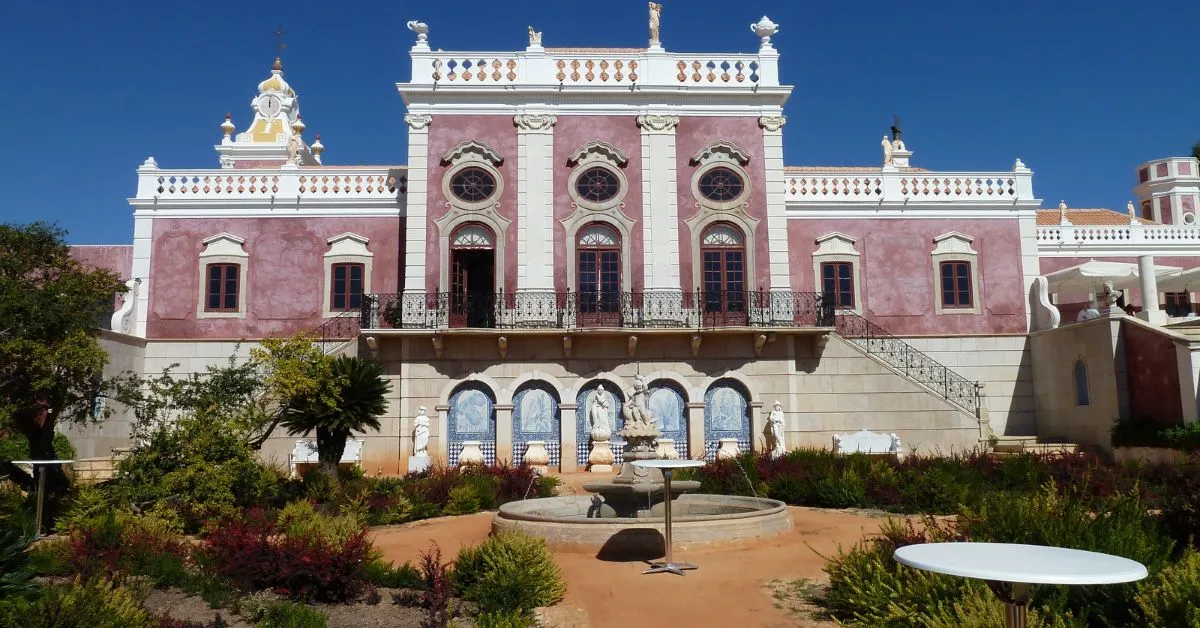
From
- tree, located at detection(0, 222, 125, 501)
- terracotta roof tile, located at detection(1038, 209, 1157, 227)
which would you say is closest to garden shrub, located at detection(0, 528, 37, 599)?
tree, located at detection(0, 222, 125, 501)

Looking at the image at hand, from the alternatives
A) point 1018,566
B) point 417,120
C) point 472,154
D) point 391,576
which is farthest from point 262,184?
point 1018,566

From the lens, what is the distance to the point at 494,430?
24125mm

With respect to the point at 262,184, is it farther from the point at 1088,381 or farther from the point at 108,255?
the point at 1088,381

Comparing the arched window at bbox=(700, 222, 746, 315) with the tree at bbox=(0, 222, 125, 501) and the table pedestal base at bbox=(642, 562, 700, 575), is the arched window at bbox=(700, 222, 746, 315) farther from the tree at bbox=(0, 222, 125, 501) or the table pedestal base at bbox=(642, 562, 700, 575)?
the tree at bbox=(0, 222, 125, 501)

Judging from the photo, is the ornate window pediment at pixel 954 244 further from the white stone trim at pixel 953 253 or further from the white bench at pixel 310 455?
the white bench at pixel 310 455

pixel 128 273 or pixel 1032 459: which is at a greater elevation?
pixel 128 273

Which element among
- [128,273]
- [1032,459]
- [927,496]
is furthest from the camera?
[128,273]

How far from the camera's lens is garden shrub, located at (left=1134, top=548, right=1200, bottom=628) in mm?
6613

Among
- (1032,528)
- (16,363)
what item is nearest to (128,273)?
(16,363)

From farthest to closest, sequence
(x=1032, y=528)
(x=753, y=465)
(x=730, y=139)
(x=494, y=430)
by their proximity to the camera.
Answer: (x=730, y=139) → (x=494, y=430) → (x=753, y=465) → (x=1032, y=528)

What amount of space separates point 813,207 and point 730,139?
379 centimetres

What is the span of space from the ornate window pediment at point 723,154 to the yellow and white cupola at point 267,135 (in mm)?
19314

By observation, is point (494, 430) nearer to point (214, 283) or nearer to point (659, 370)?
point (659, 370)

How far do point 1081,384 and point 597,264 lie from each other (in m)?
13.7
